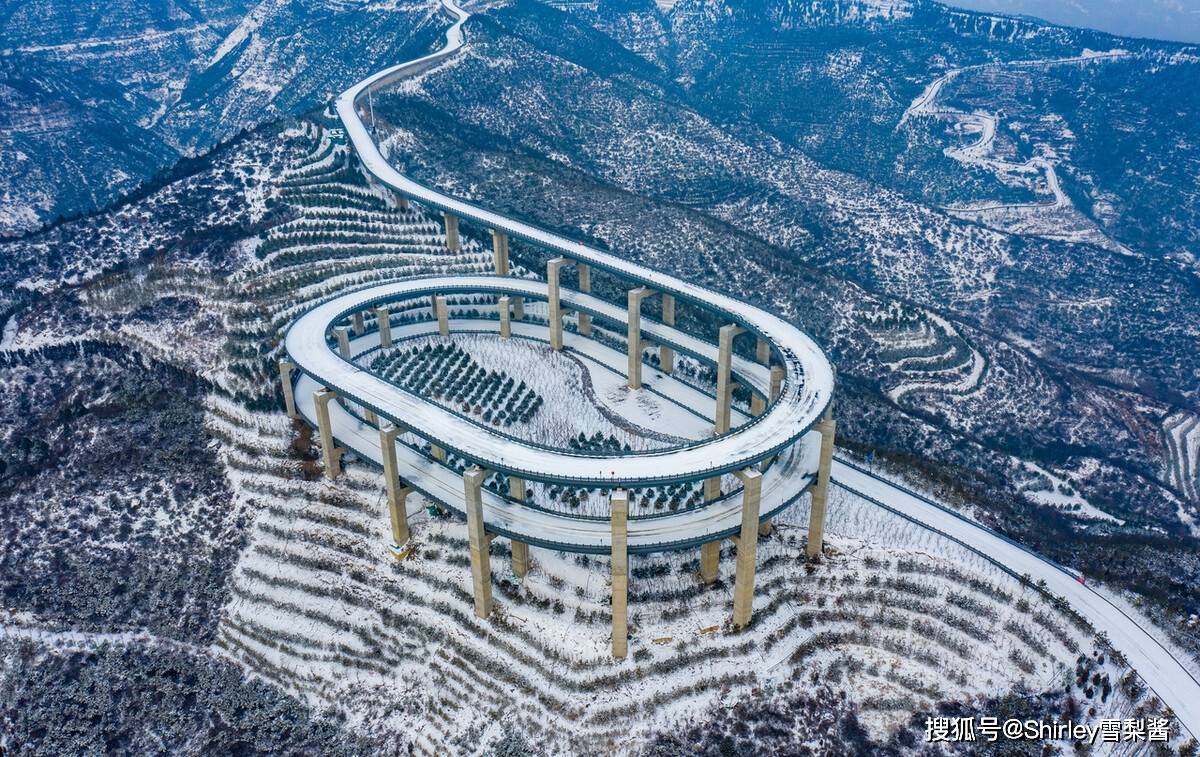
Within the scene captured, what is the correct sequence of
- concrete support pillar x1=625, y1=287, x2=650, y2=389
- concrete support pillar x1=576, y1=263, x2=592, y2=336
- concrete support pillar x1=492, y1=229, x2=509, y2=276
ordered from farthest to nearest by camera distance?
concrete support pillar x1=492, y1=229, x2=509, y2=276 → concrete support pillar x1=576, y1=263, x2=592, y2=336 → concrete support pillar x1=625, y1=287, x2=650, y2=389

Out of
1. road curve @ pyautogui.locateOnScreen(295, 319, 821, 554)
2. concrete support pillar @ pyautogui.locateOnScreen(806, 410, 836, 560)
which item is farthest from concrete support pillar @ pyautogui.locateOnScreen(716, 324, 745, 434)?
concrete support pillar @ pyautogui.locateOnScreen(806, 410, 836, 560)

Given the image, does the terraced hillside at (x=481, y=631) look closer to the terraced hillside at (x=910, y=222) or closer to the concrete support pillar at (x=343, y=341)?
the concrete support pillar at (x=343, y=341)

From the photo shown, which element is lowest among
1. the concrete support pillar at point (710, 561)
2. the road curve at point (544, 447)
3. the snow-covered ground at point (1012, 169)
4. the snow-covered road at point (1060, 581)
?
the snow-covered ground at point (1012, 169)

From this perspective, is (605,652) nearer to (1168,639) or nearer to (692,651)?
(692,651)

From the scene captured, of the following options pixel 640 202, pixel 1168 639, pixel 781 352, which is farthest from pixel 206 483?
pixel 640 202

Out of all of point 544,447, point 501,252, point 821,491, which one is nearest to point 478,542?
point 544,447

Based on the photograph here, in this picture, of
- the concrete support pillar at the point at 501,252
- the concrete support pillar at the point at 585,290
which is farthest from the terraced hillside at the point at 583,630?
the concrete support pillar at the point at 501,252

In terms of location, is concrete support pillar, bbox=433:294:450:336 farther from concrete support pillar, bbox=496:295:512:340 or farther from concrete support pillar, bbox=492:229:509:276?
concrete support pillar, bbox=492:229:509:276
